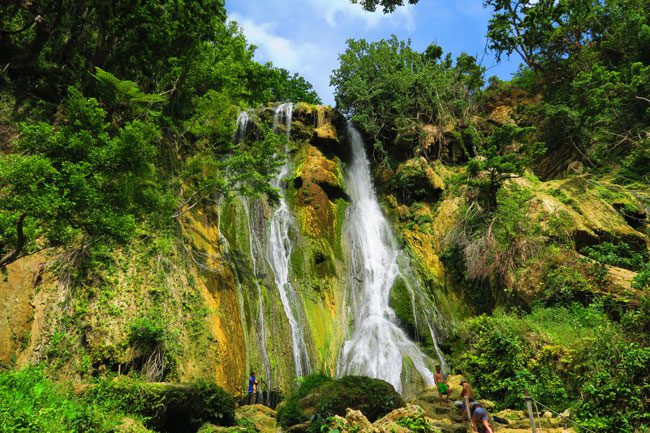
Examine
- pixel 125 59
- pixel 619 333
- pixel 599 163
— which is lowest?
pixel 619 333

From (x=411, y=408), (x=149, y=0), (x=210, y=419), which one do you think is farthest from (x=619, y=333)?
(x=149, y=0)

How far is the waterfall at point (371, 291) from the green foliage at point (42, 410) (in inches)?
361

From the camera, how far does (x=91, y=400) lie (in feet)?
28.0

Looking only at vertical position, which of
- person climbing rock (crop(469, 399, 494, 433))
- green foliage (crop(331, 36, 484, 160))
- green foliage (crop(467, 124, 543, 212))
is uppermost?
green foliage (crop(331, 36, 484, 160))

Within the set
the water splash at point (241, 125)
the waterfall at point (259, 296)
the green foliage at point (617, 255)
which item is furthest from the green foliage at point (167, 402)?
the water splash at point (241, 125)

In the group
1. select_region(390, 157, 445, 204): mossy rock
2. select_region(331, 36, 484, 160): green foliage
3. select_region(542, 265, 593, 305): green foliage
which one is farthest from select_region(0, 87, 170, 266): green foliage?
select_region(331, 36, 484, 160): green foliage

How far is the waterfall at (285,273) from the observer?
585 inches

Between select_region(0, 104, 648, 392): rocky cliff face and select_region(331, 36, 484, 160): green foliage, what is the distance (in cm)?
306

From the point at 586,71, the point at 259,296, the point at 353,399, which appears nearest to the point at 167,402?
the point at 353,399

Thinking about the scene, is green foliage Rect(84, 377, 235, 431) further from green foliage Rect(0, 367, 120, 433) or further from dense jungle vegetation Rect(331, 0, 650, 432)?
dense jungle vegetation Rect(331, 0, 650, 432)

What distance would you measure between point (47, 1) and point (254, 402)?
14429 mm

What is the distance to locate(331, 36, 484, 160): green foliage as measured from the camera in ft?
86.1

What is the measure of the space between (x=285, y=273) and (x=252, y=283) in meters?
2.08

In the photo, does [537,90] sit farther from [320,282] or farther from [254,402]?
[254,402]
